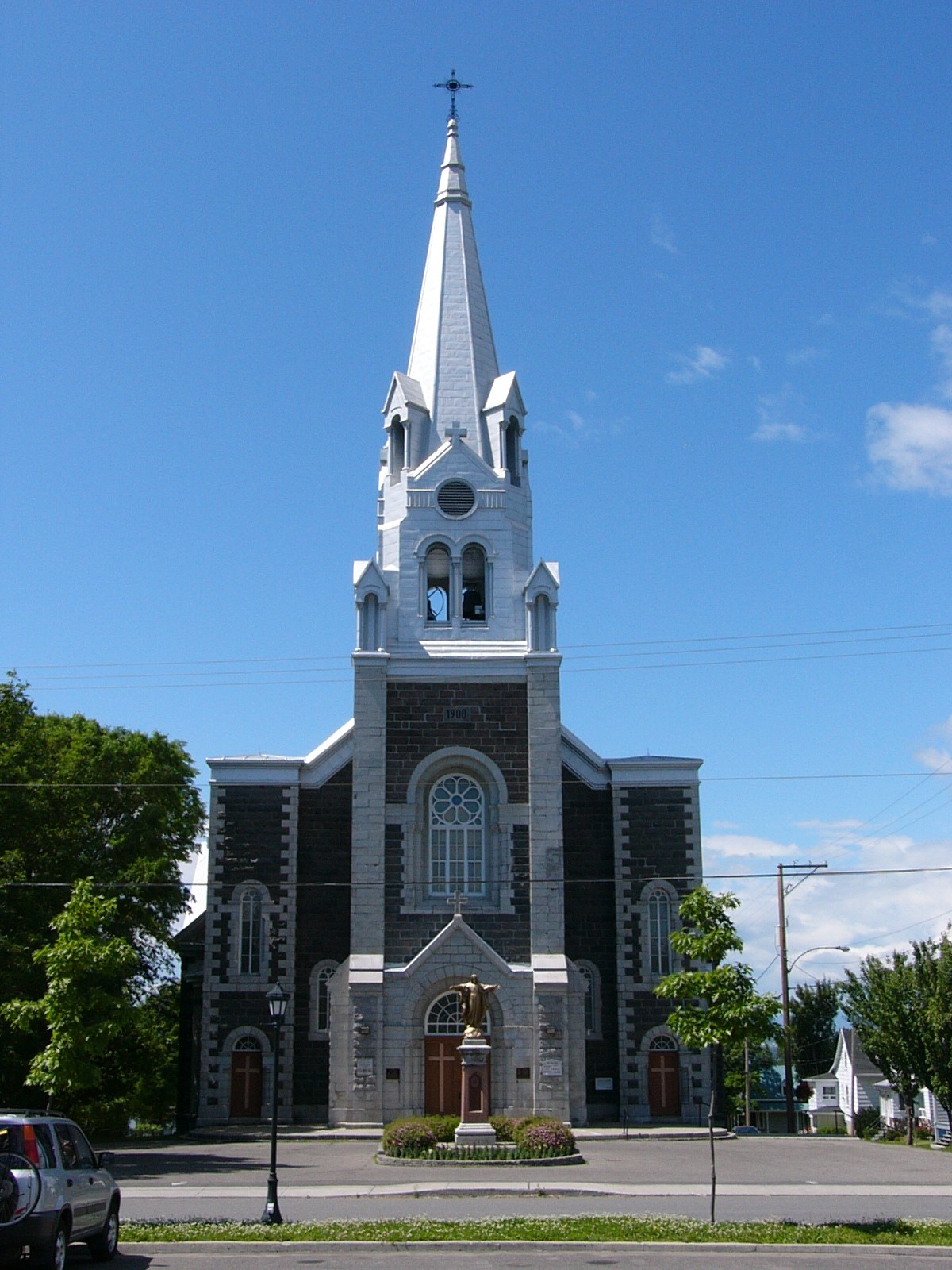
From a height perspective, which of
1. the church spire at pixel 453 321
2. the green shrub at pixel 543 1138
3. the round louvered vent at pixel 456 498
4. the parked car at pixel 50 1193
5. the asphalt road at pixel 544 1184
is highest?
the church spire at pixel 453 321

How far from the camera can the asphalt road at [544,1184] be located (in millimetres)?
20984

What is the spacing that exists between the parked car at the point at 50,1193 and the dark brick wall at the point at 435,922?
20.8 meters

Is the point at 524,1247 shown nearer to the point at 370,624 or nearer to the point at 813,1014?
the point at 370,624

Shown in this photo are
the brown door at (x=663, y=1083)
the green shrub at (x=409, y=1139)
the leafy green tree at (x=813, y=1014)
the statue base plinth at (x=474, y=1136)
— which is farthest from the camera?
the leafy green tree at (x=813, y=1014)

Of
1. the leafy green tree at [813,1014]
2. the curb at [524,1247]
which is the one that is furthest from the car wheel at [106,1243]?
the leafy green tree at [813,1014]

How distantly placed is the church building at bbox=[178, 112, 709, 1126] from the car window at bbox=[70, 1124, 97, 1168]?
20065mm

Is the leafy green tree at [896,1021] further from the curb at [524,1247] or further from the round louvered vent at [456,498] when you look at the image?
the curb at [524,1247]

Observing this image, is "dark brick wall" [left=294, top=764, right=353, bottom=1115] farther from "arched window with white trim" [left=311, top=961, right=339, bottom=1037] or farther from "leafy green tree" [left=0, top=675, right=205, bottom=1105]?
"leafy green tree" [left=0, top=675, right=205, bottom=1105]

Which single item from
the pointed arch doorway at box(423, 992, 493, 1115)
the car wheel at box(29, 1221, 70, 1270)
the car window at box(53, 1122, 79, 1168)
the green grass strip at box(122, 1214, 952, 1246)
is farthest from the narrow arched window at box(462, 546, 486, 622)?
the car wheel at box(29, 1221, 70, 1270)

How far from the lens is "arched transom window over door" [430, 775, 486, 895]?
3894 cm

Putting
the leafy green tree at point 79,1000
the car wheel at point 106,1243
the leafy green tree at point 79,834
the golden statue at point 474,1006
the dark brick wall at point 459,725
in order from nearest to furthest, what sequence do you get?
the car wheel at point 106,1243
the leafy green tree at point 79,1000
the golden statue at point 474,1006
the leafy green tree at point 79,834
the dark brick wall at point 459,725

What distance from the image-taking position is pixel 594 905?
4131 cm

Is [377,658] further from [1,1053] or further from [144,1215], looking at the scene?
[144,1215]

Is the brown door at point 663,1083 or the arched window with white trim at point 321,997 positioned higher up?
the arched window with white trim at point 321,997
